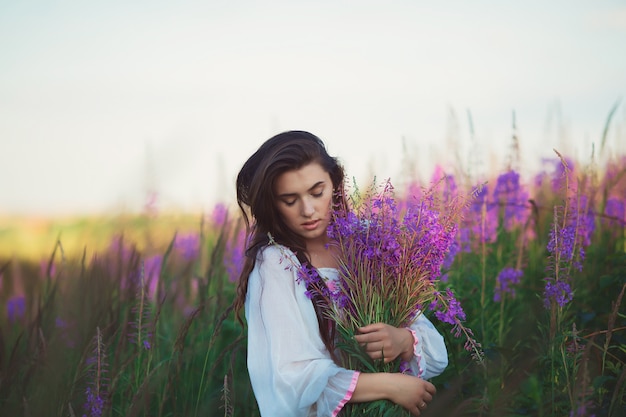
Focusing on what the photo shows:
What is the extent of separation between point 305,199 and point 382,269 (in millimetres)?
417

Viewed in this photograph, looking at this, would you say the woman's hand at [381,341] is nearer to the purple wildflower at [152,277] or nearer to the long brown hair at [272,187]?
the long brown hair at [272,187]

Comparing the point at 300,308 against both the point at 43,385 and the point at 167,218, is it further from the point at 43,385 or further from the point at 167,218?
the point at 167,218

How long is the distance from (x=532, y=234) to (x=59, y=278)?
3078 millimetres

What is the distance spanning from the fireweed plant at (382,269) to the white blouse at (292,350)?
0.09 metres

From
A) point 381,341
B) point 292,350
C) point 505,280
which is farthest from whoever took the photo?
point 505,280

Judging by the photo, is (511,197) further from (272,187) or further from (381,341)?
(381,341)

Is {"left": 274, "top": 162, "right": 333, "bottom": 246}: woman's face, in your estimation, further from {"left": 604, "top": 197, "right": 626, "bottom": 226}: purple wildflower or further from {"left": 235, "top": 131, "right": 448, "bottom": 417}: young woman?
{"left": 604, "top": 197, "right": 626, "bottom": 226}: purple wildflower

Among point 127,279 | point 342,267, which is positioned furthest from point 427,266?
point 127,279

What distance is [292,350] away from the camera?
243cm

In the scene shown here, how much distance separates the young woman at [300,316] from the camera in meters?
2.33

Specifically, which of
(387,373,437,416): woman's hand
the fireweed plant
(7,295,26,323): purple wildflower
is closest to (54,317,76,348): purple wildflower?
the fireweed plant

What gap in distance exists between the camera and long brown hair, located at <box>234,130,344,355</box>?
2.64 meters

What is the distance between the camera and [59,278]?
3162 millimetres

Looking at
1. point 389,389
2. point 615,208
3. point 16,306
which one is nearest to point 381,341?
point 389,389
